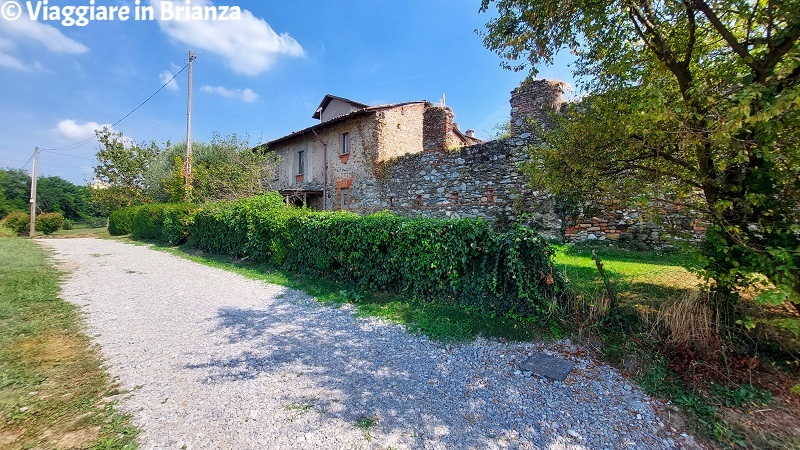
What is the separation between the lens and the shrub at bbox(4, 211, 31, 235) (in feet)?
74.8

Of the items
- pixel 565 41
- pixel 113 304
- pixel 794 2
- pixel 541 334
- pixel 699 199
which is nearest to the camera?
pixel 794 2

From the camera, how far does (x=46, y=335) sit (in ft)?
13.2

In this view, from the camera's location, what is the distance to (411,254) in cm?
514

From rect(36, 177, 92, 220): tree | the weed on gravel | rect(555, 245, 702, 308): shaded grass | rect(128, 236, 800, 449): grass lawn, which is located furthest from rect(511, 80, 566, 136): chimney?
rect(36, 177, 92, 220): tree

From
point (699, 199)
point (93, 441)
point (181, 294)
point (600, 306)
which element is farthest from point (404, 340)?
point (181, 294)

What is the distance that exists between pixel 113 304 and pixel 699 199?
27.7ft

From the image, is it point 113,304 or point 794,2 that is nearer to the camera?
point 794,2

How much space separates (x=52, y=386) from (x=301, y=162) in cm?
1641

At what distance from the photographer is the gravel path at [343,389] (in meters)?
2.31

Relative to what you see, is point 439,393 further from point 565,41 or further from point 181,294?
point 181,294

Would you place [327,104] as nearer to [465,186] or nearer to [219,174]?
[219,174]

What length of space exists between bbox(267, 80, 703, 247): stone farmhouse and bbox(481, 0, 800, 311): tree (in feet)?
1.74

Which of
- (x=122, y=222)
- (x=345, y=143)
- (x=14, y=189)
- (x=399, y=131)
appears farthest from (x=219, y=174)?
(x=14, y=189)

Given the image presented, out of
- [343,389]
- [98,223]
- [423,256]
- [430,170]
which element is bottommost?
[343,389]
